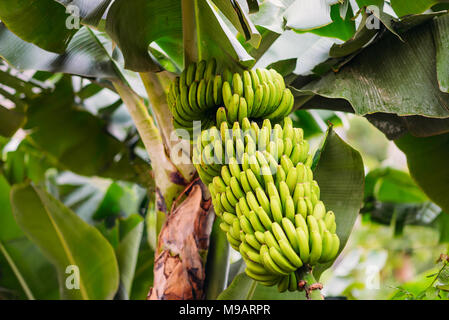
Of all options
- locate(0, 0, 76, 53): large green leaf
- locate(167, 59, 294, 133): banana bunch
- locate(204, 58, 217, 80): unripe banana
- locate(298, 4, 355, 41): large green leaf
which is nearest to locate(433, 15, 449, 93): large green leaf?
locate(298, 4, 355, 41): large green leaf

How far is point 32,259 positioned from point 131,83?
847mm

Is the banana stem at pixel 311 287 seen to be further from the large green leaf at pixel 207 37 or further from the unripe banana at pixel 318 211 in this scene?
the large green leaf at pixel 207 37

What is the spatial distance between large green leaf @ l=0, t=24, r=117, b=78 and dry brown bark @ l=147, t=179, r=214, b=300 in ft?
1.37

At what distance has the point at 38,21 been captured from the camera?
0.89m

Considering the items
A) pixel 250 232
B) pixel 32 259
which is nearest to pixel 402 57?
pixel 250 232

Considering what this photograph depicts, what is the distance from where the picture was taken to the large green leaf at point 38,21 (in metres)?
0.85

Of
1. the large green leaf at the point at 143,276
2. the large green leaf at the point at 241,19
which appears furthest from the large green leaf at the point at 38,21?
the large green leaf at the point at 143,276

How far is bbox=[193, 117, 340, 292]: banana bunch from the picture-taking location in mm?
588

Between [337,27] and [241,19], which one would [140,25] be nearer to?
[241,19]

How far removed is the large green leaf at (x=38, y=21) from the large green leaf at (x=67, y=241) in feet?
1.59

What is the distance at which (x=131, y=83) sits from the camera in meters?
1.09

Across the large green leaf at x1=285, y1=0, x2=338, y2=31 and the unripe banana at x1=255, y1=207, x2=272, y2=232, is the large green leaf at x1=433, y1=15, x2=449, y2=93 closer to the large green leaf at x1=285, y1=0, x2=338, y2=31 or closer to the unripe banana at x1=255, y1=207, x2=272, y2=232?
the large green leaf at x1=285, y1=0, x2=338, y2=31

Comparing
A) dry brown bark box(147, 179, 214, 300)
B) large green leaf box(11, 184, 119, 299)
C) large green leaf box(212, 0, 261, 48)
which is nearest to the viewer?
large green leaf box(212, 0, 261, 48)
